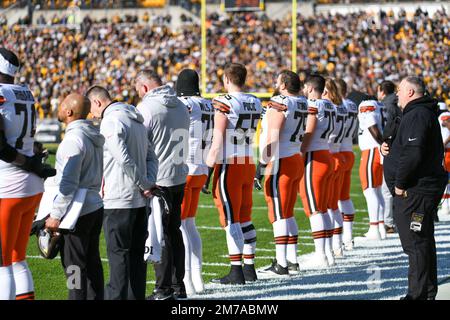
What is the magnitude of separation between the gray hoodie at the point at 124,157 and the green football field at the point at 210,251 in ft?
5.29

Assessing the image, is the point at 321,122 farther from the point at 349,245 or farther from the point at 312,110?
the point at 349,245

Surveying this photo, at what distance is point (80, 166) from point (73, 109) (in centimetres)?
40

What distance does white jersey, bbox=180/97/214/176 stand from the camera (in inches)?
300

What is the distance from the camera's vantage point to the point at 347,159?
10078 mm

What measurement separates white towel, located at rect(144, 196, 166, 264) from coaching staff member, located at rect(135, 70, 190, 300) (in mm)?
213

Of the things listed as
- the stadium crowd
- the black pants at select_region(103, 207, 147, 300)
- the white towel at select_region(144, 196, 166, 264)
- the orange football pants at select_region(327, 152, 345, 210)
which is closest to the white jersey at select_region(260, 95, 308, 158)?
the orange football pants at select_region(327, 152, 345, 210)

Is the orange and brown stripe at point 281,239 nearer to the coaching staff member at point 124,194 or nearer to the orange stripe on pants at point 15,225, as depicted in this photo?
the coaching staff member at point 124,194

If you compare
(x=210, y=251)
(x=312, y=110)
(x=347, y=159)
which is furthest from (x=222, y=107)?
(x=347, y=159)

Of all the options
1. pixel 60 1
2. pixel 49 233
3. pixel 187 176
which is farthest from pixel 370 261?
pixel 60 1

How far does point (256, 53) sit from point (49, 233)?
2925 cm

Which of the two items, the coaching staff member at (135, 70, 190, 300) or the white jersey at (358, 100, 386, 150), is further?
the white jersey at (358, 100, 386, 150)

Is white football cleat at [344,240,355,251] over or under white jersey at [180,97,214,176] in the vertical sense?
under

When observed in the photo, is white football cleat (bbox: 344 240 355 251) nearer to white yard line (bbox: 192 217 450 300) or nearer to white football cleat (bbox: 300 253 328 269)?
white yard line (bbox: 192 217 450 300)
